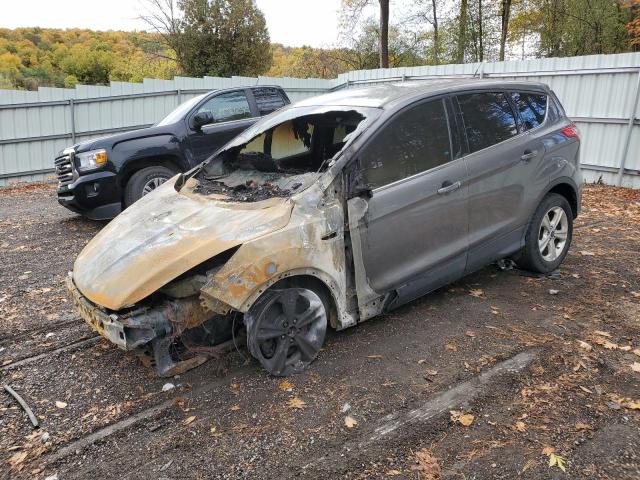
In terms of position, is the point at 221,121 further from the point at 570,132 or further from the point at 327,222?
the point at 327,222

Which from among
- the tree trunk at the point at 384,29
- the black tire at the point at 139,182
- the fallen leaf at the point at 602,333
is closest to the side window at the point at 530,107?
the fallen leaf at the point at 602,333

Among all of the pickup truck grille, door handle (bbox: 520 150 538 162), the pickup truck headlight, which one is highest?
door handle (bbox: 520 150 538 162)

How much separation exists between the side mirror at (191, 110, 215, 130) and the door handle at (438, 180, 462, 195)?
15.3 feet

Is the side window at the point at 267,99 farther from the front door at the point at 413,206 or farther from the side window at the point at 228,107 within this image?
the front door at the point at 413,206

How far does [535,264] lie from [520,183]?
2.92ft

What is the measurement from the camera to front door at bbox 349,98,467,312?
376cm

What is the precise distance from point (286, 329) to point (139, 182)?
467cm

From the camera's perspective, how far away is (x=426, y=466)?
2.71 metres

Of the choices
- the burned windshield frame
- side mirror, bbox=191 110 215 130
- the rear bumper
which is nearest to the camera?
the burned windshield frame

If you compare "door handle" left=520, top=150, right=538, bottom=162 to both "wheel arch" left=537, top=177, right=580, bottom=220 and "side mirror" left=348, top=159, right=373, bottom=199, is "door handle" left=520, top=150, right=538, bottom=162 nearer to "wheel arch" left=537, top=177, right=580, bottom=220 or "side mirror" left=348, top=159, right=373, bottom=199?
"wheel arch" left=537, top=177, right=580, bottom=220

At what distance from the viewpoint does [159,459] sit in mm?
2844

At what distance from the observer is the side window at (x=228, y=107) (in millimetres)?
8219

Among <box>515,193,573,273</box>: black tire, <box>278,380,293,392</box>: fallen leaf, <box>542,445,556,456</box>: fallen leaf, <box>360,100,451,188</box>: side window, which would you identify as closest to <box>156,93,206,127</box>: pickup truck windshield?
<box>360,100,451,188</box>: side window

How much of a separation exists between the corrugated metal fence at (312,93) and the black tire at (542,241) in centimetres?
544
